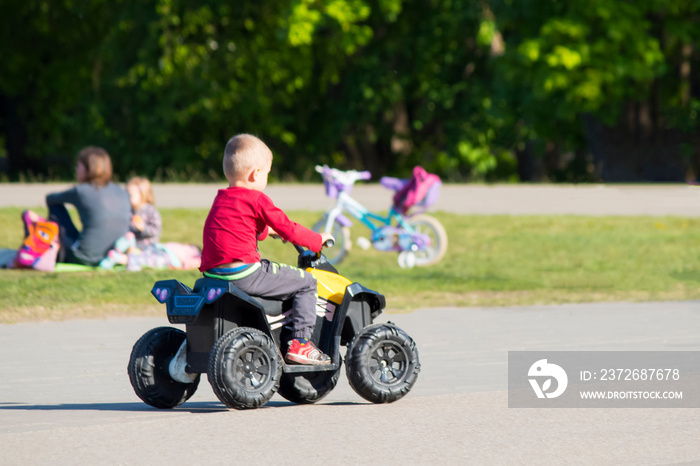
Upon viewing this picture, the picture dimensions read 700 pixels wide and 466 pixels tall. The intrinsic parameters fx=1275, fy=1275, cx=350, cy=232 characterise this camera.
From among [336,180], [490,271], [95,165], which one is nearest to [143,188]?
[95,165]

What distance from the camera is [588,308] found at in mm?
11078

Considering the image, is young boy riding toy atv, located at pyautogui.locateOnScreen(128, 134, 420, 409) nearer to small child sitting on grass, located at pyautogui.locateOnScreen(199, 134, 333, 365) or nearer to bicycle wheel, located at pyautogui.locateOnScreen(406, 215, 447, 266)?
small child sitting on grass, located at pyautogui.locateOnScreen(199, 134, 333, 365)

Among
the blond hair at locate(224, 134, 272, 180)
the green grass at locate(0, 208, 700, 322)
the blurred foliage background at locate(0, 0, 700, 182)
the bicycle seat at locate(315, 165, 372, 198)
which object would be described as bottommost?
the blond hair at locate(224, 134, 272, 180)

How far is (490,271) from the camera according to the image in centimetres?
1460

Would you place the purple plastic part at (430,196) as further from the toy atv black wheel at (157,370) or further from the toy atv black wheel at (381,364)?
the toy atv black wheel at (157,370)

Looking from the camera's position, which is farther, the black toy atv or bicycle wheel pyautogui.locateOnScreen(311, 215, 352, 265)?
bicycle wheel pyautogui.locateOnScreen(311, 215, 352, 265)

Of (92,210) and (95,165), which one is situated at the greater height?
(95,165)

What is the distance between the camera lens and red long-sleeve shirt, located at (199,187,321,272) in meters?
6.42

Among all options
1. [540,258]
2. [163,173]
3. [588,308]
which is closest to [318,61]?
[163,173]

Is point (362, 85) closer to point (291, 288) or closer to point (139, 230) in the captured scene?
point (139, 230)

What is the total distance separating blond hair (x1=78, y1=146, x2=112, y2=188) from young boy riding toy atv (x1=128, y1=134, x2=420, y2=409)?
7084 mm

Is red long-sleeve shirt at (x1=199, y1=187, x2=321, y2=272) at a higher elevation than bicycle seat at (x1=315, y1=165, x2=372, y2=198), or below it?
below

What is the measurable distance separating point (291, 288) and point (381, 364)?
65 centimetres

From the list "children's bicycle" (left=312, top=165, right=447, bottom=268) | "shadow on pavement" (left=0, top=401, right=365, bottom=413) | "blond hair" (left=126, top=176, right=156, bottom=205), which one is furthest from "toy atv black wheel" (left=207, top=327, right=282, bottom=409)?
"children's bicycle" (left=312, top=165, right=447, bottom=268)
